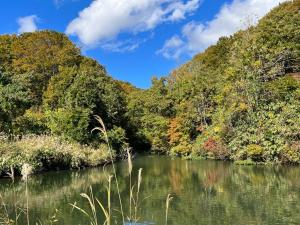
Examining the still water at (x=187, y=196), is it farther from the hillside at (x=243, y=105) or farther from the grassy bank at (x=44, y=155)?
the hillside at (x=243, y=105)

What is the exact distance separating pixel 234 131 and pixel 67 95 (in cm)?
1033

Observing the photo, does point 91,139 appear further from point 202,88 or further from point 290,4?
point 290,4

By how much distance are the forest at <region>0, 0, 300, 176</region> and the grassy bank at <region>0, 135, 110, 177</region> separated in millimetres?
46

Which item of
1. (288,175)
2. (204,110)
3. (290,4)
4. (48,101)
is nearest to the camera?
(288,175)

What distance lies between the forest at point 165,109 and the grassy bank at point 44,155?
5cm

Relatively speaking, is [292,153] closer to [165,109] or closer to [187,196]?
[187,196]

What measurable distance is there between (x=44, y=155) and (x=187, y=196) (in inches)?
308

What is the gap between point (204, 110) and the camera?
101 ft

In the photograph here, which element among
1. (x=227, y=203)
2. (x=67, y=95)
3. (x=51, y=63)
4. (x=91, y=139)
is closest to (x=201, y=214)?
(x=227, y=203)

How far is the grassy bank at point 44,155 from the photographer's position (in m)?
15.1

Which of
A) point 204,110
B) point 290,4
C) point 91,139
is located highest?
point 290,4

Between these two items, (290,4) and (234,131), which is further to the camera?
(290,4)

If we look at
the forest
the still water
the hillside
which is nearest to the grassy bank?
the forest

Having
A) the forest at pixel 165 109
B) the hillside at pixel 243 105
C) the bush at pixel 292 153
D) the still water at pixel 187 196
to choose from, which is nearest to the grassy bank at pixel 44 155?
the forest at pixel 165 109
